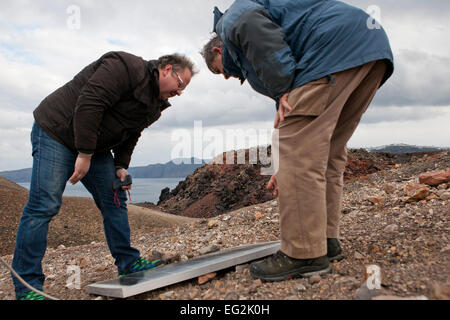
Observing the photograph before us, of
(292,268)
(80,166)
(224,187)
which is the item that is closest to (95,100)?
(80,166)

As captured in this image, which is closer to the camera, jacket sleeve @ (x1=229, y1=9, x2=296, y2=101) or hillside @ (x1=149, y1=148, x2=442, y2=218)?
jacket sleeve @ (x1=229, y1=9, x2=296, y2=101)

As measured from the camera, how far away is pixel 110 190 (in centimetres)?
324

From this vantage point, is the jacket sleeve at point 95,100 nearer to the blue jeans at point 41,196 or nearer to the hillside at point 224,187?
the blue jeans at point 41,196

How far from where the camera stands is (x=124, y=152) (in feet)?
11.4

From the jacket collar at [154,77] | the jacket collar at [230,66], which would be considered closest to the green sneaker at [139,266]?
the jacket collar at [154,77]

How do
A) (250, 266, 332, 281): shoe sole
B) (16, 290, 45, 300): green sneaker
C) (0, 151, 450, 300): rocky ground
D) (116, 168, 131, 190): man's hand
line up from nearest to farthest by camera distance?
(0, 151, 450, 300): rocky ground
(250, 266, 332, 281): shoe sole
(16, 290, 45, 300): green sneaker
(116, 168, 131, 190): man's hand

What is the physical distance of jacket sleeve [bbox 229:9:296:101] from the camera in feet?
7.54

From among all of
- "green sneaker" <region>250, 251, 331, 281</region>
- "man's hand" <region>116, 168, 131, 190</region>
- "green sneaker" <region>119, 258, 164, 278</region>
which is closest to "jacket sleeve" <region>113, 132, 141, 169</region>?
"man's hand" <region>116, 168, 131, 190</region>

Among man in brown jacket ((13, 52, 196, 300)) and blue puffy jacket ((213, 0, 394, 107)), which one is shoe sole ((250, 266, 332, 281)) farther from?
man in brown jacket ((13, 52, 196, 300))

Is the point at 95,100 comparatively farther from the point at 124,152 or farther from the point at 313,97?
the point at 313,97

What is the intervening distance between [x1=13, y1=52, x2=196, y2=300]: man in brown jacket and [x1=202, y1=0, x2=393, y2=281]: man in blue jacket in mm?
816

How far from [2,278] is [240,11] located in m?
3.74

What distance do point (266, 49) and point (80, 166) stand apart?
1.61 metres

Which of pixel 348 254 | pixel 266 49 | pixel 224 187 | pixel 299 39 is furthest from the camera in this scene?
pixel 224 187
